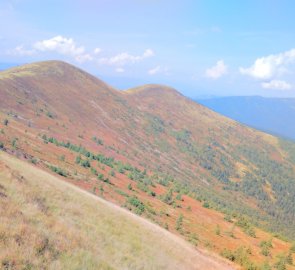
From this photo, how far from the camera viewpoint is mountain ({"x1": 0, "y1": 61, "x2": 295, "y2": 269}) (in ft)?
156

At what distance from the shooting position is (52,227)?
11273mm

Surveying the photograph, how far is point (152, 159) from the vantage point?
12306cm

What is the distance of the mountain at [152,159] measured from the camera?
1866 inches

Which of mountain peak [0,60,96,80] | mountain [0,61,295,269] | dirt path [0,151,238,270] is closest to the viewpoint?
dirt path [0,151,238,270]

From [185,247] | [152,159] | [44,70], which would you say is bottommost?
[185,247]

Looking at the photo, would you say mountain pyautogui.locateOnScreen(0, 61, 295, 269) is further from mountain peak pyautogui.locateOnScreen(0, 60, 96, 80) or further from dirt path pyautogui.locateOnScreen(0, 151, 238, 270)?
dirt path pyautogui.locateOnScreen(0, 151, 238, 270)

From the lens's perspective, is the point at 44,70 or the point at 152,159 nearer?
the point at 152,159

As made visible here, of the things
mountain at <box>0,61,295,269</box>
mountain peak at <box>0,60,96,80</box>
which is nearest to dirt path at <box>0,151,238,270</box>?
mountain at <box>0,61,295,269</box>

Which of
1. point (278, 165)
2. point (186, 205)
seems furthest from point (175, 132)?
point (186, 205)

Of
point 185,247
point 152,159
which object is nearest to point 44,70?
point 152,159

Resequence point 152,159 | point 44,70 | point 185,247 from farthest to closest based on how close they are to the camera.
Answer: point 44,70 → point 152,159 → point 185,247

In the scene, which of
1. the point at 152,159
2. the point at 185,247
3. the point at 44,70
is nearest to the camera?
the point at 185,247

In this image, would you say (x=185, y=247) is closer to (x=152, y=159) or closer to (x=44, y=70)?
(x=152, y=159)

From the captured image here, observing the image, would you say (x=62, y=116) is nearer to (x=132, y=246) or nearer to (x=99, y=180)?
(x=99, y=180)
